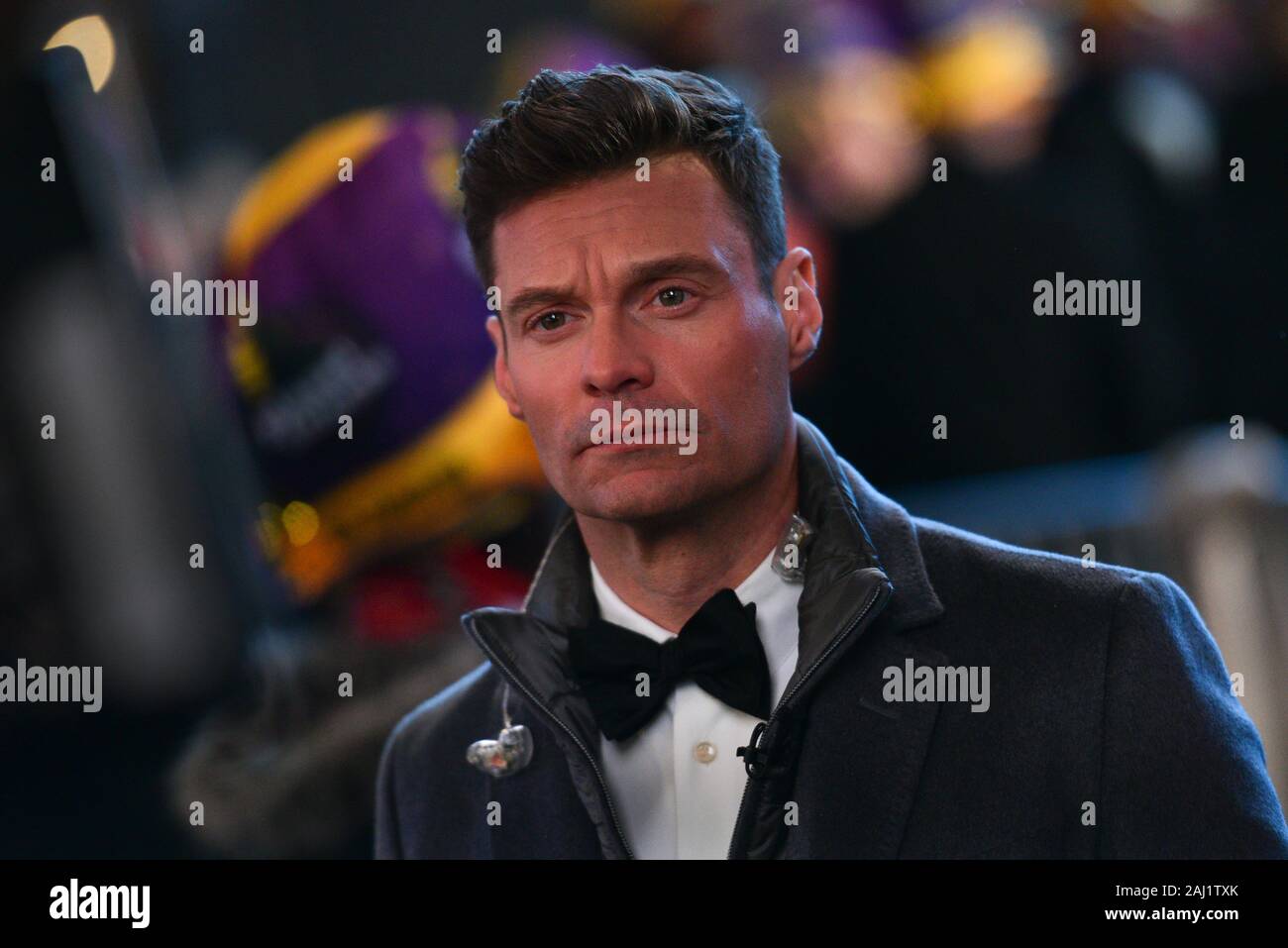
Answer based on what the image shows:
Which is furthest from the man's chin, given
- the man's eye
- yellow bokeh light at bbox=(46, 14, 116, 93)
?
yellow bokeh light at bbox=(46, 14, 116, 93)

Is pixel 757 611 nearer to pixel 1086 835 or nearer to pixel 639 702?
pixel 639 702

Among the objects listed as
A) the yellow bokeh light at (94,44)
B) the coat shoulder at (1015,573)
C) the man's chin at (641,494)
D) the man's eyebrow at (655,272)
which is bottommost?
the coat shoulder at (1015,573)

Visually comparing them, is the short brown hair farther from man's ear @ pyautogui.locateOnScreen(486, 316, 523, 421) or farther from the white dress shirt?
the white dress shirt

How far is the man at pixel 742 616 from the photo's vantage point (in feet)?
6.09

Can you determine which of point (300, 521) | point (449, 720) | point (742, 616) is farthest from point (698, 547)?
point (300, 521)

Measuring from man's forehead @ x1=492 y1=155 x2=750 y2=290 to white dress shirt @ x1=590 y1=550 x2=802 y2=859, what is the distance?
43 centimetres

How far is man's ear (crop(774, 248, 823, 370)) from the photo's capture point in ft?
6.72

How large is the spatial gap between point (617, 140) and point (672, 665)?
2.20ft

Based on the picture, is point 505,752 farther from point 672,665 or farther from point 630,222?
point 630,222

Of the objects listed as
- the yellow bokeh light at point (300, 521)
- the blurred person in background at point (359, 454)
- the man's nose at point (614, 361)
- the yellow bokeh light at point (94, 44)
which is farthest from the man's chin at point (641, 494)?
the yellow bokeh light at point (94, 44)

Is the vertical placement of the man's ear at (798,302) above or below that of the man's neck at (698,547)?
above

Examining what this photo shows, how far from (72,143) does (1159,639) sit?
324 centimetres

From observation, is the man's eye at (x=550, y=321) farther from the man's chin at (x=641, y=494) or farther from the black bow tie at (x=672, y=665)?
the black bow tie at (x=672, y=665)
